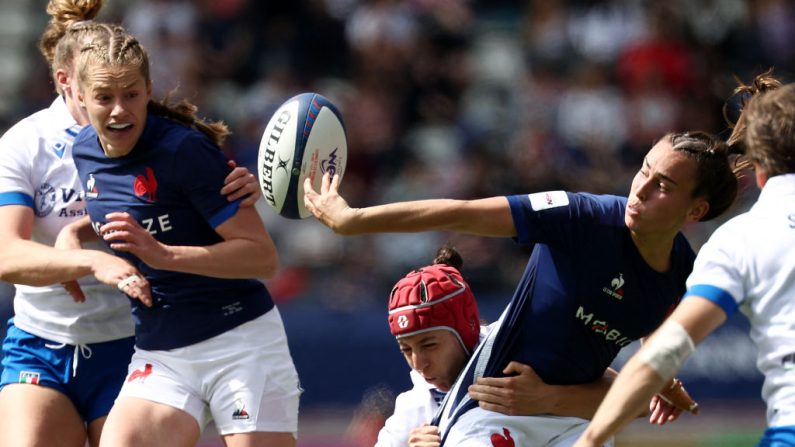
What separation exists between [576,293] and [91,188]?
197cm

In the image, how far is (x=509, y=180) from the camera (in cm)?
1111

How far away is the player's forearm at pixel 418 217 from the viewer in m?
4.10

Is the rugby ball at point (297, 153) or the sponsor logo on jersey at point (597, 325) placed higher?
the rugby ball at point (297, 153)

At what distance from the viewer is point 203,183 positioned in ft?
15.4

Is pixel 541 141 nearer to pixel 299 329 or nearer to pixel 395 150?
pixel 395 150

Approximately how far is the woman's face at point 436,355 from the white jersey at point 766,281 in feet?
4.74

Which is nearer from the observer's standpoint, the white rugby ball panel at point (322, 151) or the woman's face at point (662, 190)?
the woman's face at point (662, 190)

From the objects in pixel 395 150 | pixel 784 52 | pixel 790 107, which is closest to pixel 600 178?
pixel 395 150

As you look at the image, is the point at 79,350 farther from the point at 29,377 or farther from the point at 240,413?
the point at 240,413

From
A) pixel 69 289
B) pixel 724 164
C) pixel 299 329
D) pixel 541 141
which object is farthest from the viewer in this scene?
pixel 541 141

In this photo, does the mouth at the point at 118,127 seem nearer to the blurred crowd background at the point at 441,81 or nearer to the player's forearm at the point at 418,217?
the player's forearm at the point at 418,217

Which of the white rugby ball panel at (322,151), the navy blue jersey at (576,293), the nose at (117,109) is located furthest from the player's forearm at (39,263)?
the navy blue jersey at (576,293)

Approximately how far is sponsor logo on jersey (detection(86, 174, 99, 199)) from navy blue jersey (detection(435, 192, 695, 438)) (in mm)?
1639

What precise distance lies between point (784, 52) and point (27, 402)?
988cm
